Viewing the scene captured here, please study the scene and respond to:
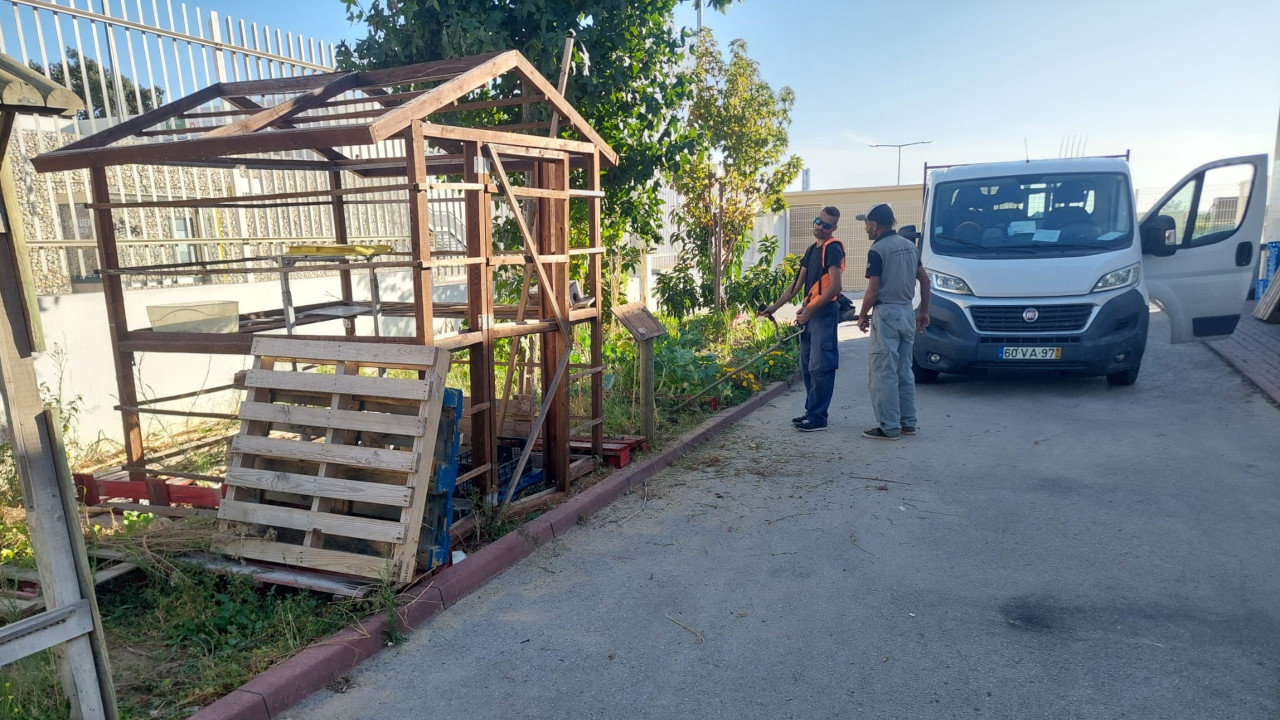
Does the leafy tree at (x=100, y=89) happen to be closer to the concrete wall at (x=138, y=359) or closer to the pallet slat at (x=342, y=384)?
the concrete wall at (x=138, y=359)

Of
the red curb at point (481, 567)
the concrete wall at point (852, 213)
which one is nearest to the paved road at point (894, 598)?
the red curb at point (481, 567)

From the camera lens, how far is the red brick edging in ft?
10.4

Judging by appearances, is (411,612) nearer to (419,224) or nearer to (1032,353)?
(419,224)

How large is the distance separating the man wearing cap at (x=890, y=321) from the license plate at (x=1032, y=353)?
169cm

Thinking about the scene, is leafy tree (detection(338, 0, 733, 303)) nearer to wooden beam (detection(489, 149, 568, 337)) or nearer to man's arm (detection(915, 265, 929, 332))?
wooden beam (detection(489, 149, 568, 337))

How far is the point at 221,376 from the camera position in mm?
7816

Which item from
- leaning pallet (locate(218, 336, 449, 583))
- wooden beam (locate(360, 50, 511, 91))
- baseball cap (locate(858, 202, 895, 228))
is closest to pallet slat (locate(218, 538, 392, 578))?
leaning pallet (locate(218, 336, 449, 583))

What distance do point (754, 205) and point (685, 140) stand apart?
15.6 ft

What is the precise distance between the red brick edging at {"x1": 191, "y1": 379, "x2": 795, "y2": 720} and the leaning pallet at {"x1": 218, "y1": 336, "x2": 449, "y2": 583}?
8.3 inches

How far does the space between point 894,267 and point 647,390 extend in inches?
92.7

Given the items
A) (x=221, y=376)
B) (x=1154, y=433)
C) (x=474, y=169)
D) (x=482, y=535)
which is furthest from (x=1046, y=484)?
(x=221, y=376)

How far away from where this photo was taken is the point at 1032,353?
8.42 meters

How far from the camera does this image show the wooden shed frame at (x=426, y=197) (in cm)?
429

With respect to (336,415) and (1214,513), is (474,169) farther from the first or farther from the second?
(1214,513)
